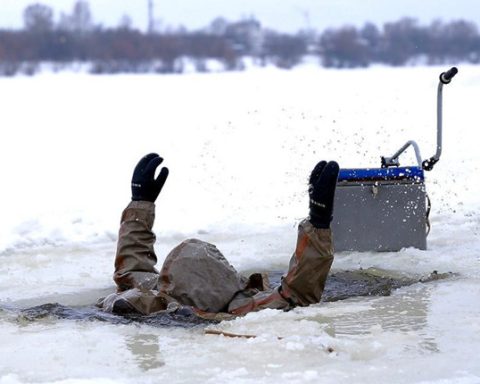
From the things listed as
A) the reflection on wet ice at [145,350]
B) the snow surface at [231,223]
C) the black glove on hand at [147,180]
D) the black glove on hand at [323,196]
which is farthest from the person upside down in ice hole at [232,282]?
the black glove on hand at [147,180]

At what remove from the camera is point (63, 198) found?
10.7m

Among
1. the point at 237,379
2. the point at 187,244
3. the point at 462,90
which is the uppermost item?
the point at 462,90

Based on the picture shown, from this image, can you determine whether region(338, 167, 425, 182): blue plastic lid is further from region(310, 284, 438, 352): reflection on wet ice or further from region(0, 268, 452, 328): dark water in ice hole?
region(310, 284, 438, 352): reflection on wet ice

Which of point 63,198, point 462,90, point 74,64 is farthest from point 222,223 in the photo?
point 74,64

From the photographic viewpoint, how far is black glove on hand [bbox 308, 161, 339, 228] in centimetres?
512

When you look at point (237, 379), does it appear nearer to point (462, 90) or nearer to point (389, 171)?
point (389, 171)

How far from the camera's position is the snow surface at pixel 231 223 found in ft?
14.1

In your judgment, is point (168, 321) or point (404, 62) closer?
point (168, 321)

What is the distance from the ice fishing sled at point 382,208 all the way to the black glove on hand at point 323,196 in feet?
5.85

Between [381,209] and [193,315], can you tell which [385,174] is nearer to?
[381,209]

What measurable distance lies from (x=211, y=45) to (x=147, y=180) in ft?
152

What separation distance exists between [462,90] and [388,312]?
17314mm

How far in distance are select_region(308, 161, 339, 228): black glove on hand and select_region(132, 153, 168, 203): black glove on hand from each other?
120 centimetres

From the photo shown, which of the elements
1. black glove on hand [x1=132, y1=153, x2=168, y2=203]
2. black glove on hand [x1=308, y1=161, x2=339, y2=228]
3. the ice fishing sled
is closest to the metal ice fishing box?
the ice fishing sled
